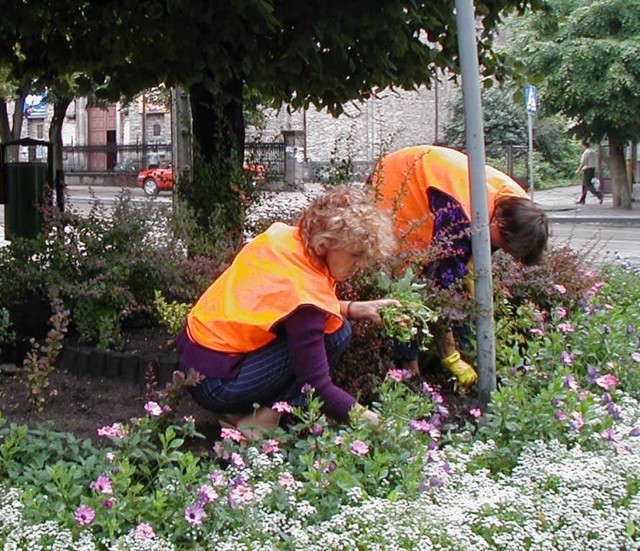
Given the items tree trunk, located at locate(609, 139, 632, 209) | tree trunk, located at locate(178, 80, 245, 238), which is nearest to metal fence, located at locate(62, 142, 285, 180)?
tree trunk, located at locate(609, 139, 632, 209)

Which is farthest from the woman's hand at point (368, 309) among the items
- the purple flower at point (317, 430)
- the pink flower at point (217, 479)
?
the pink flower at point (217, 479)

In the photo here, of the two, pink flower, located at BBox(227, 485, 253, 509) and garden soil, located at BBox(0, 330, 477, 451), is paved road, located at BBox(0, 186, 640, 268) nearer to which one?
garden soil, located at BBox(0, 330, 477, 451)

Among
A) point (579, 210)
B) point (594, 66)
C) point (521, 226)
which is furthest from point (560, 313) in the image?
point (579, 210)

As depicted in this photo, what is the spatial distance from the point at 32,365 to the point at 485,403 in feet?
5.68

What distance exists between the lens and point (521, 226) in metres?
4.20

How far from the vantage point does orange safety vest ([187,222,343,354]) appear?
11.0 ft

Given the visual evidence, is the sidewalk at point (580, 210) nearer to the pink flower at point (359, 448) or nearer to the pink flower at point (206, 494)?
the pink flower at point (359, 448)

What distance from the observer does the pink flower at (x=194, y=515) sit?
2.63m

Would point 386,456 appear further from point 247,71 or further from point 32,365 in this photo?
point 247,71

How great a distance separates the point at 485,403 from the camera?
→ 3896 millimetres

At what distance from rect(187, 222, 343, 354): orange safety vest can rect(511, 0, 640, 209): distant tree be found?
21.5m

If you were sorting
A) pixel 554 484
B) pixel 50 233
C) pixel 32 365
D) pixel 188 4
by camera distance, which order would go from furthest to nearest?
pixel 188 4 < pixel 50 233 < pixel 32 365 < pixel 554 484

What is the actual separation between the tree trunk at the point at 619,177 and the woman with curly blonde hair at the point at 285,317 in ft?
79.3

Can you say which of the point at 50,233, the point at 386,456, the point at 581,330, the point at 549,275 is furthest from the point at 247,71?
the point at 386,456
